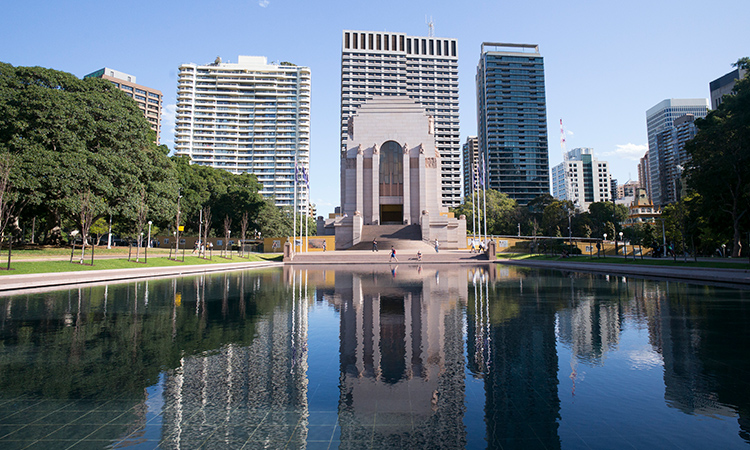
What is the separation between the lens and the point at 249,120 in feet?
410

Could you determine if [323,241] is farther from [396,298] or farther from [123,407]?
[123,407]

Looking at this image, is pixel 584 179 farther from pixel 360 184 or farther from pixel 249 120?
pixel 360 184

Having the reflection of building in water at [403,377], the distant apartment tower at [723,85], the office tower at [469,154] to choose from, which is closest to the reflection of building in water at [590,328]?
the reflection of building in water at [403,377]

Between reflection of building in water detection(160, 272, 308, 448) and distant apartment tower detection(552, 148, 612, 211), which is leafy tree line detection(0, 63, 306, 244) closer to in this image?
reflection of building in water detection(160, 272, 308, 448)

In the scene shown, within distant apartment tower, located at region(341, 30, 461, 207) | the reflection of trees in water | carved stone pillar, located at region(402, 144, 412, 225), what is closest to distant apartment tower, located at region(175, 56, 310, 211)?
distant apartment tower, located at region(341, 30, 461, 207)

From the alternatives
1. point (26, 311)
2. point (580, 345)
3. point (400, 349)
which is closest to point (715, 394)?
point (580, 345)

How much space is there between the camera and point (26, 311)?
1130 cm

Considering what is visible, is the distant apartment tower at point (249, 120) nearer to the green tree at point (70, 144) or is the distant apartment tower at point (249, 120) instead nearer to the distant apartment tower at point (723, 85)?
the green tree at point (70, 144)

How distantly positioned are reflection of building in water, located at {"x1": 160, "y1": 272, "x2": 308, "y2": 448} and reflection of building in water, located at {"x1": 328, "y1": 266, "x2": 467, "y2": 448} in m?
0.65

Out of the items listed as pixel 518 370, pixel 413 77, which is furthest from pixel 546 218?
pixel 413 77

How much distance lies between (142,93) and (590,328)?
154m

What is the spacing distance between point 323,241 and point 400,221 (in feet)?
51.4

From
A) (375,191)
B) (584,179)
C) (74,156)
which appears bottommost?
(74,156)

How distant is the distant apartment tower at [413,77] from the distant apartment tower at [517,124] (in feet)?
51.0
